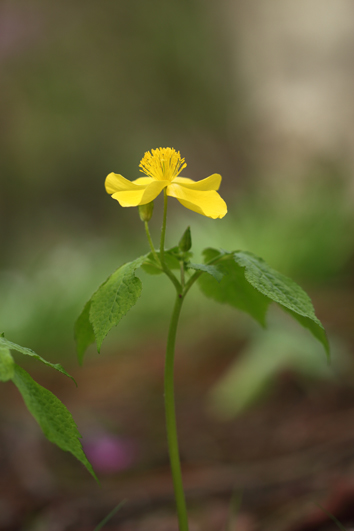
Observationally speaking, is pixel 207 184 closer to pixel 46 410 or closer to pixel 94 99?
pixel 46 410

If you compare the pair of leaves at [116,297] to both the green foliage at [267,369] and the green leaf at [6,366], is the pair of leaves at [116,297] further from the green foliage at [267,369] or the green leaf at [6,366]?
the green foliage at [267,369]

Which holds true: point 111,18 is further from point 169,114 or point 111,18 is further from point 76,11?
point 169,114

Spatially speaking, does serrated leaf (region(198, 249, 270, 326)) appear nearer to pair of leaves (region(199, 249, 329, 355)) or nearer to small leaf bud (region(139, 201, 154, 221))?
pair of leaves (region(199, 249, 329, 355))

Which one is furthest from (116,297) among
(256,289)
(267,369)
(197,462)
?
(267,369)

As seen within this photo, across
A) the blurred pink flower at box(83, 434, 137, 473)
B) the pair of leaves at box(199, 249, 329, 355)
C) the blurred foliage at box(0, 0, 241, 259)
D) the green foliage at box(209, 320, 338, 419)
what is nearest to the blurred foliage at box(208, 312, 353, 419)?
the green foliage at box(209, 320, 338, 419)

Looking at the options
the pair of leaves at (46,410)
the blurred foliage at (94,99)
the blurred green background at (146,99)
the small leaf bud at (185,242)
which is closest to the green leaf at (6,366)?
the pair of leaves at (46,410)

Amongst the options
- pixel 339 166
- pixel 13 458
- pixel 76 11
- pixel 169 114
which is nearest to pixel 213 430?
pixel 13 458
